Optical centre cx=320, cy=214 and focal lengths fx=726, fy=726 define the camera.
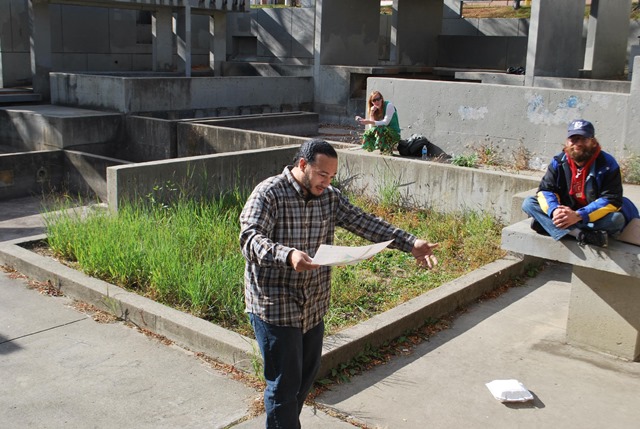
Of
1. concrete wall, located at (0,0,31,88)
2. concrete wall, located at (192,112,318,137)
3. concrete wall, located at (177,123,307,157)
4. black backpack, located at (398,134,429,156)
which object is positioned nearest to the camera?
black backpack, located at (398,134,429,156)

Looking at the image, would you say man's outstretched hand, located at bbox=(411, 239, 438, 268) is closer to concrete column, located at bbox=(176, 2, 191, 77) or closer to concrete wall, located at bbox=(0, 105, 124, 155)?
concrete wall, located at bbox=(0, 105, 124, 155)

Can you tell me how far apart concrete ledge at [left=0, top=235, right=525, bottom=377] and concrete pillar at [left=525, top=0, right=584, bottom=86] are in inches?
504

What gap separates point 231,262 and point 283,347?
3.17 meters

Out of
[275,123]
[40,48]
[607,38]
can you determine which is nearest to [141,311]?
[275,123]

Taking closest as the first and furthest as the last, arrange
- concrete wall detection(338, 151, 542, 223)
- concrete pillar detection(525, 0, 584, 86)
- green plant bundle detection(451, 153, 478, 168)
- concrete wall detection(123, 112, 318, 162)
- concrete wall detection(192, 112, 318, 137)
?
concrete wall detection(338, 151, 542, 223), green plant bundle detection(451, 153, 478, 168), concrete wall detection(123, 112, 318, 162), concrete wall detection(192, 112, 318, 137), concrete pillar detection(525, 0, 584, 86)

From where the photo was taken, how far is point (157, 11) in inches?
977

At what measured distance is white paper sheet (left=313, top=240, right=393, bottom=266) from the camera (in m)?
3.34

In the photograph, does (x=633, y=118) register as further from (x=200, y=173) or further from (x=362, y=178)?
(x=200, y=173)

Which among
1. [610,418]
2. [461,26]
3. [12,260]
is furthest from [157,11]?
[610,418]

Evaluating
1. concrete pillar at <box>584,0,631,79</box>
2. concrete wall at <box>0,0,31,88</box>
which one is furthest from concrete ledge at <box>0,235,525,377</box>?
concrete wall at <box>0,0,31,88</box>

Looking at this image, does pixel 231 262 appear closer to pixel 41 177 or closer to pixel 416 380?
pixel 416 380

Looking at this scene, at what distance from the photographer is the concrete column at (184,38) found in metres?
24.5

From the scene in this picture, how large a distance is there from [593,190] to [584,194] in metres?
0.08

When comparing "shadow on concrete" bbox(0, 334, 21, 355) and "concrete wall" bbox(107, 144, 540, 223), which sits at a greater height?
"concrete wall" bbox(107, 144, 540, 223)
